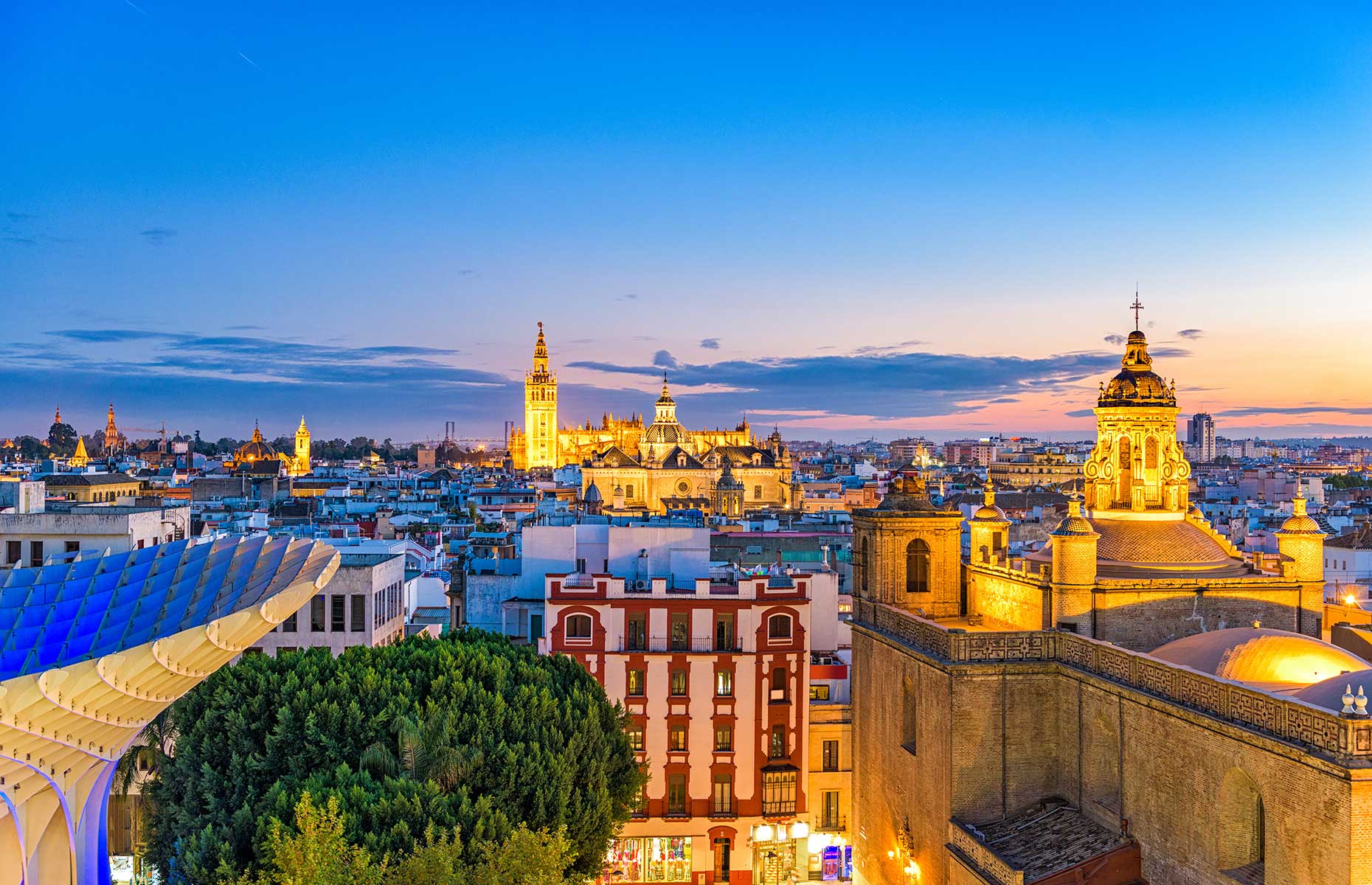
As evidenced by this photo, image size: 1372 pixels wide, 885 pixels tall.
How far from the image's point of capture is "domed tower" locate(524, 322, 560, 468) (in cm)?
19550

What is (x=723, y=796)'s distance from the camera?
29.0m

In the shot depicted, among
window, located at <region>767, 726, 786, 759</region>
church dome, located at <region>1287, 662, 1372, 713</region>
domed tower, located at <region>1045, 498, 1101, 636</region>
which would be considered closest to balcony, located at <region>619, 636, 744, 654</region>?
window, located at <region>767, 726, 786, 759</region>

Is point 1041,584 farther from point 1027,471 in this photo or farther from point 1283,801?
point 1027,471

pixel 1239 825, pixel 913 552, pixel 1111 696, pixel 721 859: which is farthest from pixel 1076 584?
pixel 721 859

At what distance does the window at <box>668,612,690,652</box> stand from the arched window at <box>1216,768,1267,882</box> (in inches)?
603

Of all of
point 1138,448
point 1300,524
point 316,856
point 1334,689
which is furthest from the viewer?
point 1138,448

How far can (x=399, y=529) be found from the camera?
7275 cm

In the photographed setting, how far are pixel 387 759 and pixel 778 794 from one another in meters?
14.0

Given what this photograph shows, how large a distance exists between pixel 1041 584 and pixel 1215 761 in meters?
7.70

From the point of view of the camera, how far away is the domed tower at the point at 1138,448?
25.1 m

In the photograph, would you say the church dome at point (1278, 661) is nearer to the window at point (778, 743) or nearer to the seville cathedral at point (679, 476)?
the window at point (778, 743)

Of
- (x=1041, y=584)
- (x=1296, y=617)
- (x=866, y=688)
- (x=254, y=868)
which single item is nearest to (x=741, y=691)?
(x=866, y=688)

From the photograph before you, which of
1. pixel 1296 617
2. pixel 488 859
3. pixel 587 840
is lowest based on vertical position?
pixel 587 840

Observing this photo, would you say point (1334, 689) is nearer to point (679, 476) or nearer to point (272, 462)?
point (679, 476)
